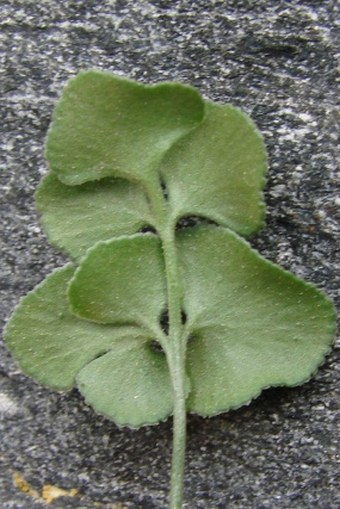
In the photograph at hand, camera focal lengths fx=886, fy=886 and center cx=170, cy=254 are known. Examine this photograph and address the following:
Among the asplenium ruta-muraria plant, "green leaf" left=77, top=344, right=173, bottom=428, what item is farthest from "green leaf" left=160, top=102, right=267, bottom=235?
"green leaf" left=77, top=344, right=173, bottom=428

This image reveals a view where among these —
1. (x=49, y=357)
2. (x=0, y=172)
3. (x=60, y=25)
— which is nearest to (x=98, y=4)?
(x=60, y=25)

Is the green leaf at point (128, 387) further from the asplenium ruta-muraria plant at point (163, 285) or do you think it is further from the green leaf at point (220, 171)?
the green leaf at point (220, 171)

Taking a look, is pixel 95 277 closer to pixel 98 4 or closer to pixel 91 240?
pixel 91 240

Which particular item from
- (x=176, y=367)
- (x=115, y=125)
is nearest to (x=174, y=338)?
(x=176, y=367)

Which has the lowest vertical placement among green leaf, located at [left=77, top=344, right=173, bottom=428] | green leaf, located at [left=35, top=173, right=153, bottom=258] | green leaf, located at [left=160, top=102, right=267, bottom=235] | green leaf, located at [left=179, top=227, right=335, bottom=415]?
green leaf, located at [left=77, top=344, right=173, bottom=428]

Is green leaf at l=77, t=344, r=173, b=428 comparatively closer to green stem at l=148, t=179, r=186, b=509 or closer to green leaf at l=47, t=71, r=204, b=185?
green stem at l=148, t=179, r=186, b=509

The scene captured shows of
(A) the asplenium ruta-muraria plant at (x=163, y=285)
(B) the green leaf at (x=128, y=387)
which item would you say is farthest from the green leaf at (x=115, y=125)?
(B) the green leaf at (x=128, y=387)

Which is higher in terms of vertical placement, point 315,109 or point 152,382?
point 315,109
